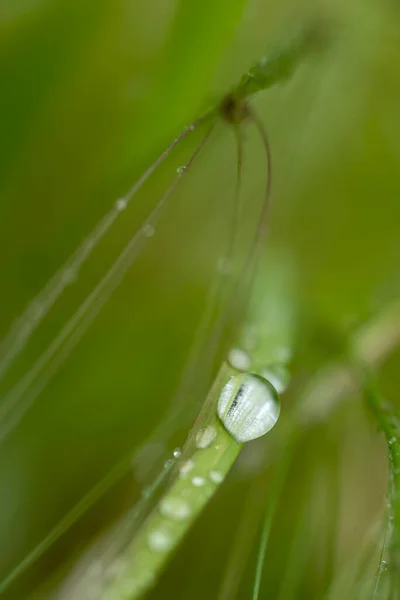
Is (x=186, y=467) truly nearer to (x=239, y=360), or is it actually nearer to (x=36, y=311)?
(x=239, y=360)

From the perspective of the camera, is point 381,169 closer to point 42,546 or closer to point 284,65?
point 284,65

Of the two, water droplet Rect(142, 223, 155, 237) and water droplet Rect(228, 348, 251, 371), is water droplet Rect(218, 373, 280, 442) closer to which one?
water droplet Rect(228, 348, 251, 371)

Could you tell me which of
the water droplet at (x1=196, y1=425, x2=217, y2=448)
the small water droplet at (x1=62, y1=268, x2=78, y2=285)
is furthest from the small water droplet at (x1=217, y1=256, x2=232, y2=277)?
the water droplet at (x1=196, y1=425, x2=217, y2=448)

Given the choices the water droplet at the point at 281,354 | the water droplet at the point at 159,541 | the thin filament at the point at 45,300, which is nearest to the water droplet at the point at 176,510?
the water droplet at the point at 159,541

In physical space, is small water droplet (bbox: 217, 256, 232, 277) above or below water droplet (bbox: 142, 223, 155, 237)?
above

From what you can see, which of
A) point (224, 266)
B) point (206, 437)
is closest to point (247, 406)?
point (206, 437)
